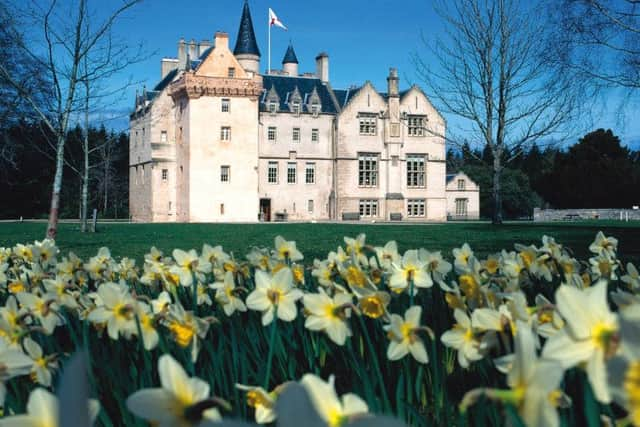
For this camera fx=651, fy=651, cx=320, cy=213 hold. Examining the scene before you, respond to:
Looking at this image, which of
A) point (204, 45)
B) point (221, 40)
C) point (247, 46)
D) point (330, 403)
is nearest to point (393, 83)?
point (247, 46)

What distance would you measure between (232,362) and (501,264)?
4.59 ft

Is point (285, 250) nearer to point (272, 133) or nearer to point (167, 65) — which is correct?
point (272, 133)

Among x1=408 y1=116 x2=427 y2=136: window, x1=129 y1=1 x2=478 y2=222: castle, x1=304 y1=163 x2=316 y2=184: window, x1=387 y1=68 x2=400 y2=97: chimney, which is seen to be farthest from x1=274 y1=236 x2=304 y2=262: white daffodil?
x1=408 y1=116 x2=427 y2=136: window

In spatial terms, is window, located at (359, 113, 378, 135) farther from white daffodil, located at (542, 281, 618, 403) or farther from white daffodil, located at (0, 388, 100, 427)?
white daffodil, located at (0, 388, 100, 427)

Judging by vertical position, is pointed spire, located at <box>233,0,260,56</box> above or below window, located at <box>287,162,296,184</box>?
above

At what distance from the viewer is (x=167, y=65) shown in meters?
56.0

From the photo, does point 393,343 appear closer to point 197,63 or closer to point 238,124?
point 238,124

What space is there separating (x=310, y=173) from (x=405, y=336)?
4805 centimetres

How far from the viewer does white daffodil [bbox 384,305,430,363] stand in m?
1.95

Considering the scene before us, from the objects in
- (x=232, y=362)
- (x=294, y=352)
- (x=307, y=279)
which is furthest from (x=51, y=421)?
(x=307, y=279)

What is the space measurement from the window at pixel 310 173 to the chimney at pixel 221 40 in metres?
10.7

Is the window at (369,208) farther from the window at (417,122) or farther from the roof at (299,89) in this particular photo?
the roof at (299,89)

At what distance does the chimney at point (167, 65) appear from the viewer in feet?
183

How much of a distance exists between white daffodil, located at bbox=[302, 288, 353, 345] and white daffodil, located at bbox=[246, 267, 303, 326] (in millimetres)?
167
